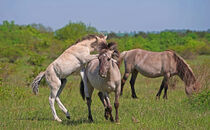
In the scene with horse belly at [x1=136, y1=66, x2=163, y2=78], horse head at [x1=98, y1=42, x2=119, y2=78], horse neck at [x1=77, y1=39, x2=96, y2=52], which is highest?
horse neck at [x1=77, y1=39, x2=96, y2=52]

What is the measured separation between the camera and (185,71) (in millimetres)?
12578

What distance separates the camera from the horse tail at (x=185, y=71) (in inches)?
486

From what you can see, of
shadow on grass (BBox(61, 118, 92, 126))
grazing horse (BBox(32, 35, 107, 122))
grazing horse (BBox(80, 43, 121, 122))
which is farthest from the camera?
grazing horse (BBox(32, 35, 107, 122))

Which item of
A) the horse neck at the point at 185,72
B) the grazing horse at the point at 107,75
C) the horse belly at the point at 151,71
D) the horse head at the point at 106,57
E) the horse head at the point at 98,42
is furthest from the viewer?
the horse belly at the point at 151,71

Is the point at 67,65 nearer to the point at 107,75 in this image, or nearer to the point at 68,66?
the point at 68,66

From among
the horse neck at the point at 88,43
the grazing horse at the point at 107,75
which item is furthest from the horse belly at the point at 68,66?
the horse neck at the point at 88,43

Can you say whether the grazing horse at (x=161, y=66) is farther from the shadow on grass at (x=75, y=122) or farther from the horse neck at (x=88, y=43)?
the shadow on grass at (x=75, y=122)

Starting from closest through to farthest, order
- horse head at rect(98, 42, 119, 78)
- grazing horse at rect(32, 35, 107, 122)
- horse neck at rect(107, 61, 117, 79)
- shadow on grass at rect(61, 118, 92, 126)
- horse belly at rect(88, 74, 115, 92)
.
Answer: horse head at rect(98, 42, 119, 78), horse neck at rect(107, 61, 117, 79), horse belly at rect(88, 74, 115, 92), shadow on grass at rect(61, 118, 92, 126), grazing horse at rect(32, 35, 107, 122)

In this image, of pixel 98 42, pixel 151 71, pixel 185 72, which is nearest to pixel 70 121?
pixel 98 42

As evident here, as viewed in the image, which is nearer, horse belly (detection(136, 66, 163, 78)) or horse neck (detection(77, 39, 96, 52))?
horse neck (detection(77, 39, 96, 52))

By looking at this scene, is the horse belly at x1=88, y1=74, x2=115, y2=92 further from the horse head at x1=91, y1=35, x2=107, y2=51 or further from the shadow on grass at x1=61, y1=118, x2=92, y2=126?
the shadow on grass at x1=61, y1=118, x2=92, y2=126

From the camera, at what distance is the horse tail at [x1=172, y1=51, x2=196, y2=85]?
12.3 m

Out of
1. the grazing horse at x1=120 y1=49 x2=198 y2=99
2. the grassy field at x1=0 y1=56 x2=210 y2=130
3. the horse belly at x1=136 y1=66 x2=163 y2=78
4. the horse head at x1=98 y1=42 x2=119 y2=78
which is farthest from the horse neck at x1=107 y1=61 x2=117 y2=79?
the horse belly at x1=136 y1=66 x2=163 y2=78

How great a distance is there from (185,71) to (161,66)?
105cm
